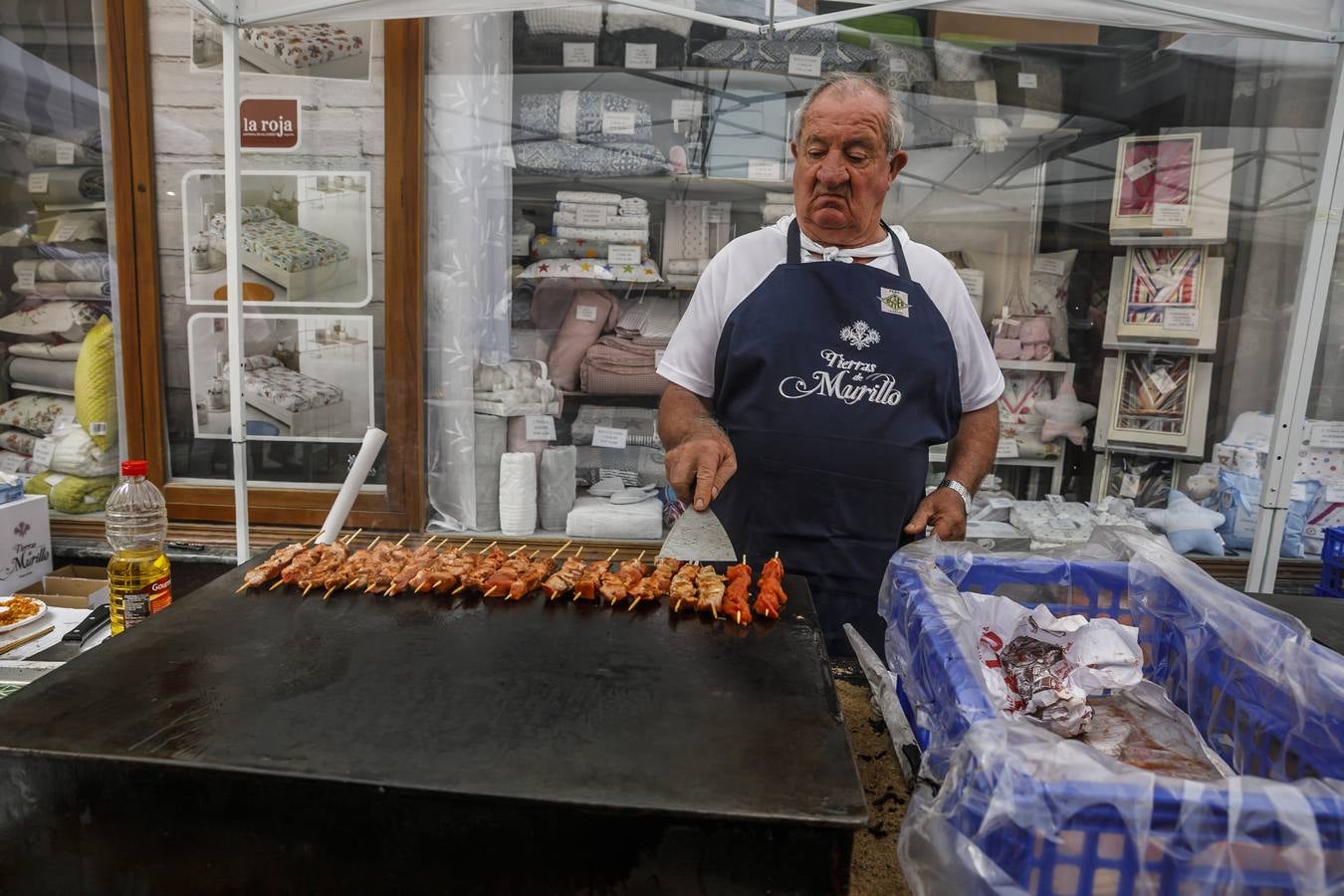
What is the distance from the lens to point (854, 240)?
2523 mm

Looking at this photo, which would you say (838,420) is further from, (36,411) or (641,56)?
(36,411)

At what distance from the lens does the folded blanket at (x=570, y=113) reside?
4293mm

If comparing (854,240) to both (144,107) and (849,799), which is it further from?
(144,107)

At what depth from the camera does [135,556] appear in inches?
75.3

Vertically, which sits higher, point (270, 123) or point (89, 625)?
point (270, 123)

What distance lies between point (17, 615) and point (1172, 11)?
157 inches

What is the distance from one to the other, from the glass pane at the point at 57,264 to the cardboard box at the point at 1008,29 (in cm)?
434

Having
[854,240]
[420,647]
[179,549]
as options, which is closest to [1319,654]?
[420,647]

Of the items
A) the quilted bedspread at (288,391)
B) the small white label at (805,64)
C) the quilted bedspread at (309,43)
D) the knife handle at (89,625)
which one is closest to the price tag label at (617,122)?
the small white label at (805,64)

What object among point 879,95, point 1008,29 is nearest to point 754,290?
point 879,95

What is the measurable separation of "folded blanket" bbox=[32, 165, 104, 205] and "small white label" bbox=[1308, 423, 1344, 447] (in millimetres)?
6546

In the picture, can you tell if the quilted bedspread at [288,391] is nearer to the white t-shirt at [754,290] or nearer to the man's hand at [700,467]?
the white t-shirt at [754,290]

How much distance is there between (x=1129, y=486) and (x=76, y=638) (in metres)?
4.66

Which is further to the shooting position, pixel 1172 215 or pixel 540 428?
pixel 540 428
